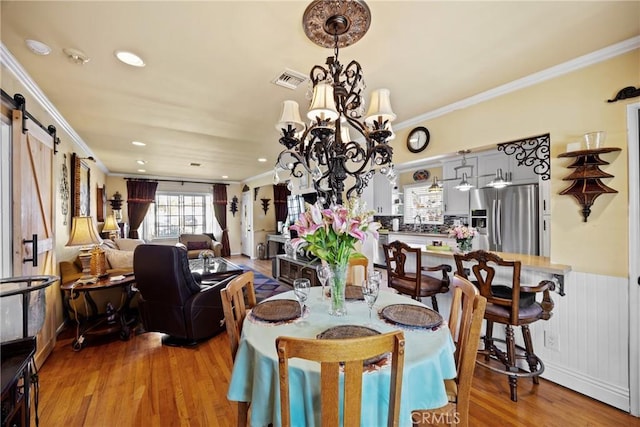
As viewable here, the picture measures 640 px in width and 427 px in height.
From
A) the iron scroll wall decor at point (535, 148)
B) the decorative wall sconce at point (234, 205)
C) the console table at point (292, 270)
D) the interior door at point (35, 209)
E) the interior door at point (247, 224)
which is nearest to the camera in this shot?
the interior door at point (35, 209)

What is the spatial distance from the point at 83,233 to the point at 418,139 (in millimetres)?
3800

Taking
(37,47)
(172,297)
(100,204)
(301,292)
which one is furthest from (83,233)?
(100,204)

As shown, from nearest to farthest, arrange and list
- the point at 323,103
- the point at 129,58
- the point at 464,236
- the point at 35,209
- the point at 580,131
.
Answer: the point at 323,103
the point at 129,58
the point at 580,131
the point at 35,209
the point at 464,236

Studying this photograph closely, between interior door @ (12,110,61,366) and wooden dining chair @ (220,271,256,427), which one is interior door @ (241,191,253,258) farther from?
wooden dining chair @ (220,271,256,427)

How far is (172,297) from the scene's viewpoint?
8.64 feet

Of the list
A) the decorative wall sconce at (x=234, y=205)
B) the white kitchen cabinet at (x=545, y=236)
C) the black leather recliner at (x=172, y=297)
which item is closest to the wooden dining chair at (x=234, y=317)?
the black leather recliner at (x=172, y=297)

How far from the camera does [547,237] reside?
12.0 feet

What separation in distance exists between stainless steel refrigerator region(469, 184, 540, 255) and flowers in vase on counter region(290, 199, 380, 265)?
370 centimetres

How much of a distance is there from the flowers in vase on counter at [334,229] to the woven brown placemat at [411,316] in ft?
1.24

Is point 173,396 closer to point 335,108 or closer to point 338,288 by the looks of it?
point 338,288

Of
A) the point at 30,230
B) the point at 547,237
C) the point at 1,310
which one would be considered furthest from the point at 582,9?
the point at 30,230

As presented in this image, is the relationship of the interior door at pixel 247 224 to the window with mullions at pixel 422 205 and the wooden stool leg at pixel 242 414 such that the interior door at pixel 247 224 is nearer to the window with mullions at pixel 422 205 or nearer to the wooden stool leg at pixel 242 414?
the window with mullions at pixel 422 205

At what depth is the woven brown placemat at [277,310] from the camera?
1.41 m

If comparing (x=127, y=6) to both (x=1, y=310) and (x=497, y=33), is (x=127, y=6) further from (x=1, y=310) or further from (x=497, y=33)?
(x=497, y=33)
